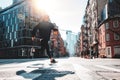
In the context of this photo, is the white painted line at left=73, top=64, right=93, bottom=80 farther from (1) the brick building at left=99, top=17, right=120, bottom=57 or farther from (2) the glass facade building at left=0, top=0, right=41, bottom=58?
(2) the glass facade building at left=0, top=0, right=41, bottom=58

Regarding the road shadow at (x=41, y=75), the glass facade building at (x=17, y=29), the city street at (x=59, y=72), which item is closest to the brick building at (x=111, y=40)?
the glass facade building at (x=17, y=29)

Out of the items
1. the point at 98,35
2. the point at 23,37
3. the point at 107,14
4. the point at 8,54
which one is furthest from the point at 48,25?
the point at 8,54

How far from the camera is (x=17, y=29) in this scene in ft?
239

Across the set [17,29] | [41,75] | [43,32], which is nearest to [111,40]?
[17,29]

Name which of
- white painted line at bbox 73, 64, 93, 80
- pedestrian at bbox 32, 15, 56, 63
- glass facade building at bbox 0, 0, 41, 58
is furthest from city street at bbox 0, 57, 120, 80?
glass facade building at bbox 0, 0, 41, 58

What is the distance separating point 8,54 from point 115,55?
41085 mm

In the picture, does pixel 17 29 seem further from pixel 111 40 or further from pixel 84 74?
pixel 84 74

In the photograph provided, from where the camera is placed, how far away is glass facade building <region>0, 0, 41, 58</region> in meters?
70.8

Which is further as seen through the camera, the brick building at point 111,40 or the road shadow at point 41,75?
the brick building at point 111,40

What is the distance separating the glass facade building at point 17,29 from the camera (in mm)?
70812

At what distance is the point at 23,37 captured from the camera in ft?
232

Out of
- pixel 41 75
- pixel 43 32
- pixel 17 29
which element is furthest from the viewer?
pixel 17 29

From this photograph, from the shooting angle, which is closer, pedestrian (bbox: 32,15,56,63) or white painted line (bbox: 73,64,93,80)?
white painted line (bbox: 73,64,93,80)

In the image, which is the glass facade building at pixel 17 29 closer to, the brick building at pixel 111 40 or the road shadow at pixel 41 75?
the brick building at pixel 111 40
